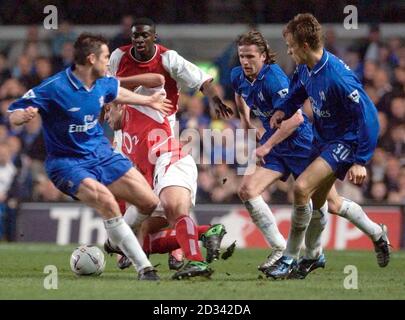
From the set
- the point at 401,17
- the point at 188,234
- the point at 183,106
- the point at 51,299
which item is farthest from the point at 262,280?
the point at 401,17

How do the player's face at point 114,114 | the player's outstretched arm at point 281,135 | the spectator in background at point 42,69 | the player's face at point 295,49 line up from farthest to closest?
the spectator in background at point 42,69 < the player's face at point 114,114 < the player's outstretched arm at point 281,135 < the player's face at point 295,49

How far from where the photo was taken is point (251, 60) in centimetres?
1016

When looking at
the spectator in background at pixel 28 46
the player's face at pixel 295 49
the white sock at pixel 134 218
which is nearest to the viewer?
the player's face at pixel 295 49

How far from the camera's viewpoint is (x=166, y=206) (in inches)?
363

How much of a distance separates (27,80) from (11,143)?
2010 millimetres

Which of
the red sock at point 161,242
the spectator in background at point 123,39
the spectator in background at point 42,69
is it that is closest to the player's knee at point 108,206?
the red sock at point 161,242

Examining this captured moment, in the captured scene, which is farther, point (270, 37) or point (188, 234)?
point (270, 37)

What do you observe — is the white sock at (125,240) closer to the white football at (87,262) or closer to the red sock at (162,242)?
the white football at (87,262)

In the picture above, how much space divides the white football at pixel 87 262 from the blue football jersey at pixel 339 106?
2.09m

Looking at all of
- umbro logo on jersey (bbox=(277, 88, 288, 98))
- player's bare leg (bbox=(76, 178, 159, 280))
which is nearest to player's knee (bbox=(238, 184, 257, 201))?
umbro logo on jersey (bbox=(277, 88, 288, 98))

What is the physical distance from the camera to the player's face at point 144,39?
970 centimetres

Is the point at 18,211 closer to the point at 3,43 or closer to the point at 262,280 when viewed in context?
the point at 3,43

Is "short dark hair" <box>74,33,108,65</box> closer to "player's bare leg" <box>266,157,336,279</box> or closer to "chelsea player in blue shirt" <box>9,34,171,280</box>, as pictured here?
"chelsea player in blue shirt" <box>9,34,171,280</box>

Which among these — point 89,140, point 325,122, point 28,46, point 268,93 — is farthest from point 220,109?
point 28,46
